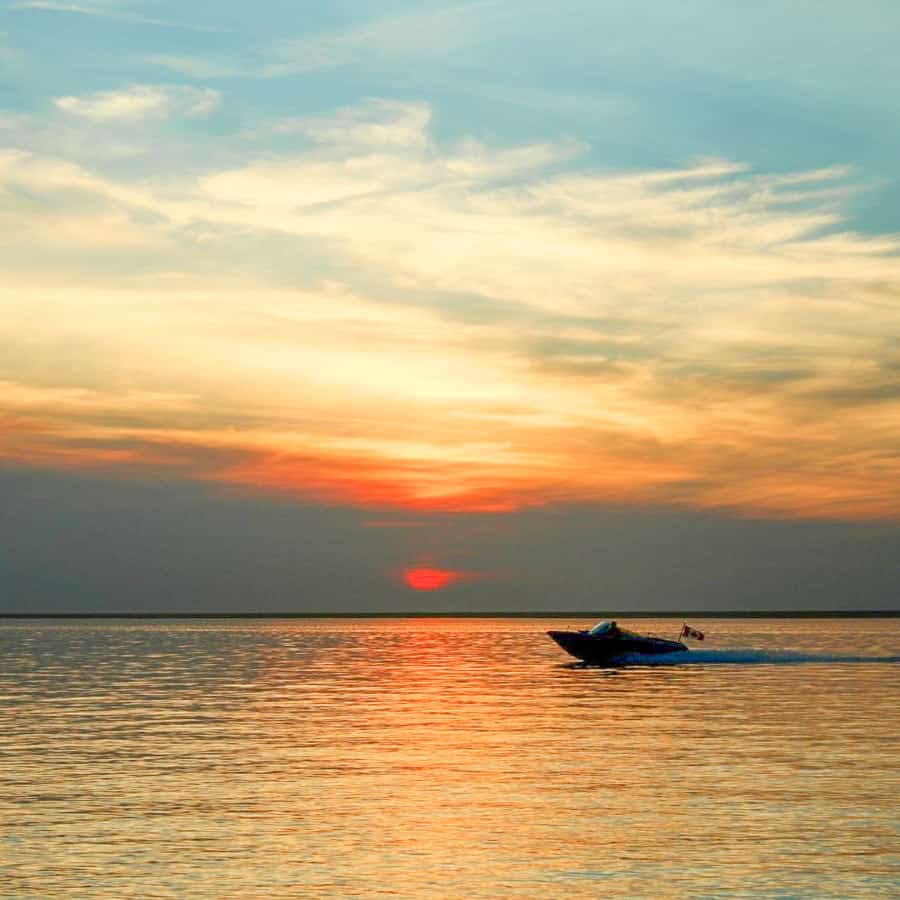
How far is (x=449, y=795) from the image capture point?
39.0 meters

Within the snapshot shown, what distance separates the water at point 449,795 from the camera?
28188 mm

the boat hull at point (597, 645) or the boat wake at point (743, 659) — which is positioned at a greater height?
the boat hull at point (597, 645)

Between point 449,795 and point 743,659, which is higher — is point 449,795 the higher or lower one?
the higher one

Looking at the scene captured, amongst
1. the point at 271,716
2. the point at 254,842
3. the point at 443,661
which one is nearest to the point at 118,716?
the point at 271,716

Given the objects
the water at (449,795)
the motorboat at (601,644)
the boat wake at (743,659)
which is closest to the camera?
the water at (449,795)

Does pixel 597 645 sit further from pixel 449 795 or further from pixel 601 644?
pixel 449 795

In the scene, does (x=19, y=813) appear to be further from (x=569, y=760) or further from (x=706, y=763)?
(x=706, y=763)

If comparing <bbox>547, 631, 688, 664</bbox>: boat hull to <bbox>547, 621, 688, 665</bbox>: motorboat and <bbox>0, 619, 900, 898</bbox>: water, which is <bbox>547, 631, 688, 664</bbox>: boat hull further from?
<bbox>0, 619, 900, 898</bbox>: water

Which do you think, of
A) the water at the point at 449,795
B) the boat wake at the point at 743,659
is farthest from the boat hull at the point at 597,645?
the water at the point at 449,795

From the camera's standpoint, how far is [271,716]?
6469cm

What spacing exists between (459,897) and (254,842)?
23.6 ft

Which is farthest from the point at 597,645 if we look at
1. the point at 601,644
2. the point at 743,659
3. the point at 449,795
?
the point at 449,795

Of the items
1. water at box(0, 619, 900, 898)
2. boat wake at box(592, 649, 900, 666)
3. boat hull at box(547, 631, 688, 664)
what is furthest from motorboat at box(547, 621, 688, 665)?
water at box(0, 619, 900, 898)

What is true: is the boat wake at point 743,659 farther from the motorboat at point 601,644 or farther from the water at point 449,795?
the water at point 449,795
